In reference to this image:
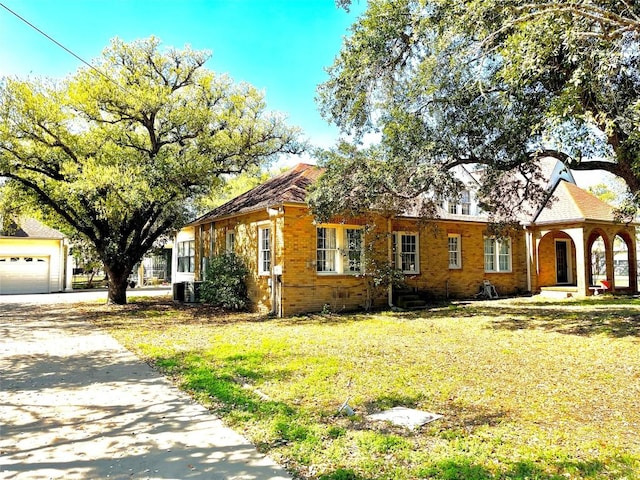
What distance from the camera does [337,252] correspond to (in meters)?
14.3

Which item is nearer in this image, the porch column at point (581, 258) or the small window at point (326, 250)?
the small window at point (326, 250)

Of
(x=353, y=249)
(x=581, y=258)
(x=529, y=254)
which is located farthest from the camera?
(x=529, y=254)

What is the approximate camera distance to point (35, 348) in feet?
28.8

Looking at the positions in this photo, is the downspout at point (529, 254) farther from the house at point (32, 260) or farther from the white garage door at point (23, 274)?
the white garage door at point (23, 274)

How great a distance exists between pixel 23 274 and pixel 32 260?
0.98 m

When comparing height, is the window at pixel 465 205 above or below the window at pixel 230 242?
above

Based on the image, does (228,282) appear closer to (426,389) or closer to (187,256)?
(187,256)

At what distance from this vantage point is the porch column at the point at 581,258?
18.1m

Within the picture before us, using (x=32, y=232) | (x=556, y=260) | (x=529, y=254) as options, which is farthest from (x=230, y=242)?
(x=32, y=232)

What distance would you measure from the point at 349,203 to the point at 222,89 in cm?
791

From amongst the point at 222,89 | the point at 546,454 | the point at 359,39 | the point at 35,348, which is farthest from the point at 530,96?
the point at 35,348

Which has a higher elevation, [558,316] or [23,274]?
[23,274]

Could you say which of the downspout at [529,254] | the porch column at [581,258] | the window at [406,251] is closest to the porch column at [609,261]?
the porch column at [581,258]

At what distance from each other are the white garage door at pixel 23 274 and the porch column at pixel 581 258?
96.2 feet
